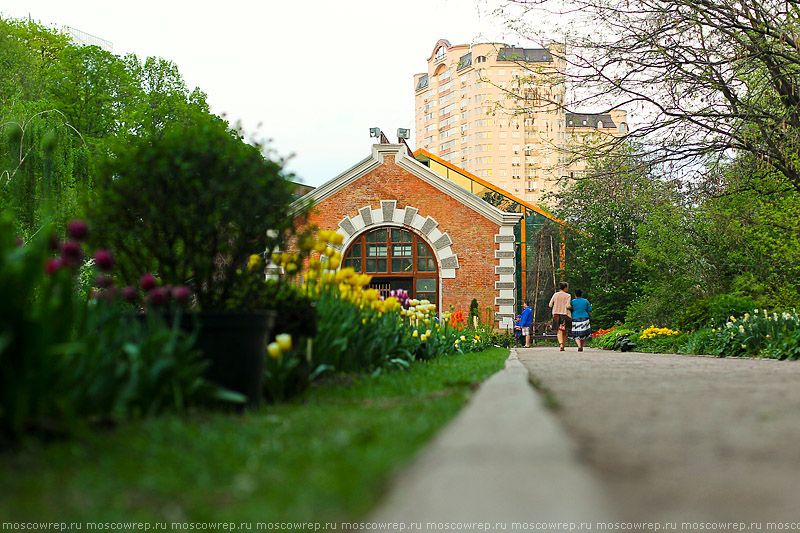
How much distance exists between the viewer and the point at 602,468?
7.93 ft

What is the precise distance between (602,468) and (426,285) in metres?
22.3

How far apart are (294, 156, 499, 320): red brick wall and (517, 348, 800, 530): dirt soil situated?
62.1 ft

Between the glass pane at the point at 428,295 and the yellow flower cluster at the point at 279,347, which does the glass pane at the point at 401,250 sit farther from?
the yellow flower cluster at the point at 279,347

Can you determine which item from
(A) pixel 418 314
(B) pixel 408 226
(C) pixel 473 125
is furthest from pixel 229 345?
(C) pixel 473 125

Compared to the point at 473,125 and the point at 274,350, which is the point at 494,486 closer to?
the point at 274,350

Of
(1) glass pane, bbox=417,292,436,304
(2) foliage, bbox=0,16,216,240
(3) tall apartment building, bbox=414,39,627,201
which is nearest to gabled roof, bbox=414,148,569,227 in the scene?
(1) glass pane, bbox=417,292,436,304

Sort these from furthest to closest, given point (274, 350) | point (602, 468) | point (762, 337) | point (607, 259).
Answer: point (607, 259) → point (762, 337) → point (274, 350) → point (602, 468)

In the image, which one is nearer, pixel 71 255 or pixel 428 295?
pixel 71 255

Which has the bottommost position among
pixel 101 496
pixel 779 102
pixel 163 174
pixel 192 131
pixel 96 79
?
pixel 101 496

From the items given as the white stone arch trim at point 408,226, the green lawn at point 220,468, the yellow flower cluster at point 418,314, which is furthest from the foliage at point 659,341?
the green lawn at point 220,468

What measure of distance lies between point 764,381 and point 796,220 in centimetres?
1081

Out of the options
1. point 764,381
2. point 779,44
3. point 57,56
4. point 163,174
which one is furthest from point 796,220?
point 57,56

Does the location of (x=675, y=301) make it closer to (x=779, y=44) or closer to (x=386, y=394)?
(x=779, y=44)

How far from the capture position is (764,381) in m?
5.87
